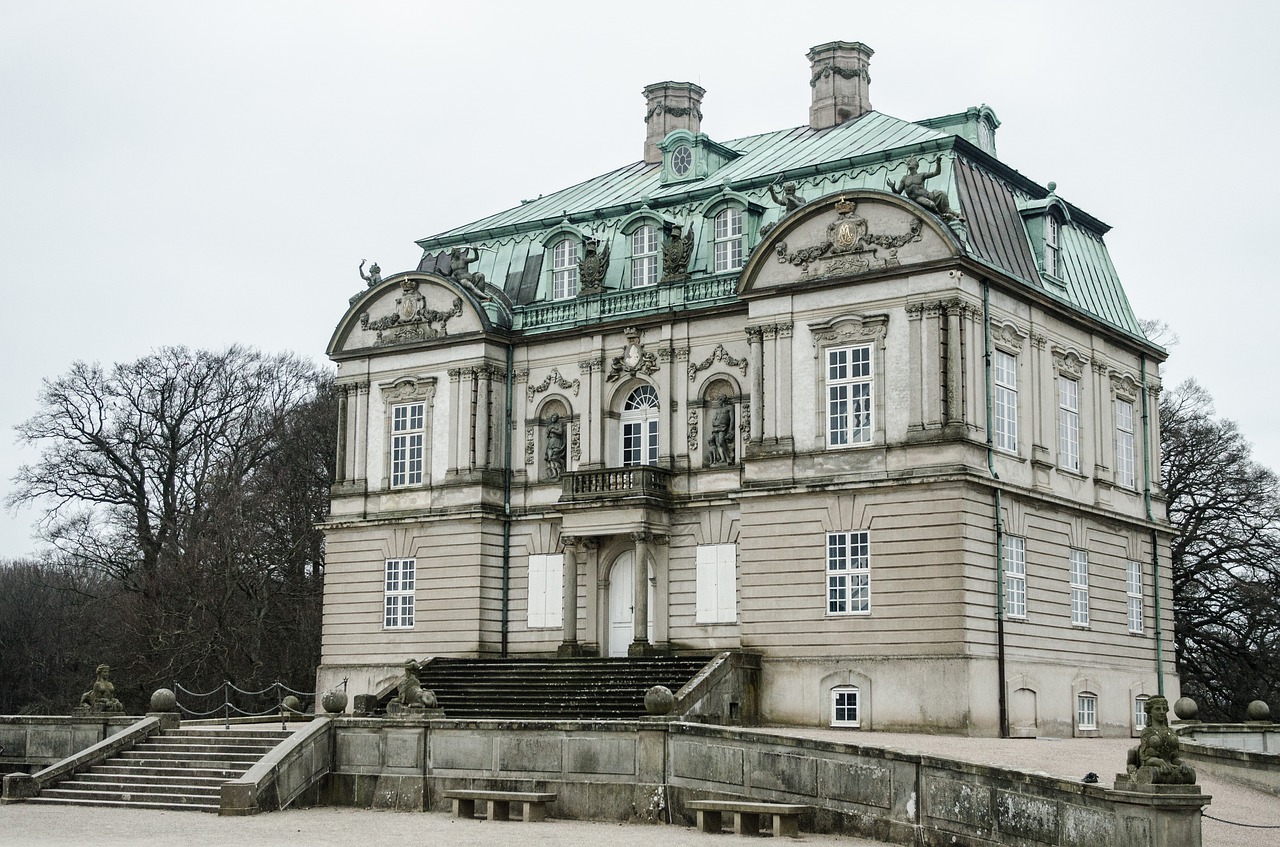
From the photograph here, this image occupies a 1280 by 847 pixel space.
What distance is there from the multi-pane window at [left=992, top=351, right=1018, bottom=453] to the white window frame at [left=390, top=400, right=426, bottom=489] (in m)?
14.9

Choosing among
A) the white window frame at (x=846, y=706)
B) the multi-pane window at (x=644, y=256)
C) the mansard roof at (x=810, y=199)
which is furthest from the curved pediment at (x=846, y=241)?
the white window frame at (x=846, y=706)

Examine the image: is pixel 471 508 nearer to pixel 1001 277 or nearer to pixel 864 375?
pixel 864 375

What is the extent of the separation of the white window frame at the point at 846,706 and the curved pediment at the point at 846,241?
28.6ft

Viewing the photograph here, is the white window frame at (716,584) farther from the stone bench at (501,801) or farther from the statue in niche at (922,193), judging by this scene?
the stone bench at (501,801)

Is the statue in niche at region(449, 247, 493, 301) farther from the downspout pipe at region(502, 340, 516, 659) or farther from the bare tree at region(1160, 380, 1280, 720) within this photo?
the bare tree at region(1160, 380, 1280, 720)

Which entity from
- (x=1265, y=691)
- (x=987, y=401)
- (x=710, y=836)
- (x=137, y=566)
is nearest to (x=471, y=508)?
(x=987, y=401)

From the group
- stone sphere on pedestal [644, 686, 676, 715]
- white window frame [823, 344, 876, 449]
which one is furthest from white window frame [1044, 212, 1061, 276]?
stone sphere on pedestal [644, 686, 676, 715]

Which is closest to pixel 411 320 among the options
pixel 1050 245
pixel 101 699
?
pixel 101 699

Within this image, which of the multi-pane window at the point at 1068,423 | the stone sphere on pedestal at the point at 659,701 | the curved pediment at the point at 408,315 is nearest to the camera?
the stone sphere on pedestal at the point at 659,701

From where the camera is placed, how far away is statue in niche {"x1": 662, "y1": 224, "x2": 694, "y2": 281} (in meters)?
39.6

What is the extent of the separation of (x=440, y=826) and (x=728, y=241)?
1828 centimetres

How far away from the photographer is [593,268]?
41.1 metres

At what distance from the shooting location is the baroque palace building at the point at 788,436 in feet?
112

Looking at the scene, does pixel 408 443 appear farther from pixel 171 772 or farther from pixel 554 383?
pixel 171 772
